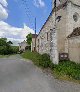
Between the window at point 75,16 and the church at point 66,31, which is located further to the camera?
the window at point 75,16

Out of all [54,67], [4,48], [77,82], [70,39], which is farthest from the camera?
[4,48]

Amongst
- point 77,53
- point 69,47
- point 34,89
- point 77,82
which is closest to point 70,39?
point 69,47

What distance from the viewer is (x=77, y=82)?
15008mm

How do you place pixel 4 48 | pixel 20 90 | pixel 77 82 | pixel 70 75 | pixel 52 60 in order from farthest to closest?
pixel 4 48, pixel 52 60, pixel 70 75, pixel 77 82, pixel 20 90

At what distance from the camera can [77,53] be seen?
22891mm

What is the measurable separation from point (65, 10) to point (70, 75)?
13093 millimetres

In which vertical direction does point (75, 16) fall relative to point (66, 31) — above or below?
above

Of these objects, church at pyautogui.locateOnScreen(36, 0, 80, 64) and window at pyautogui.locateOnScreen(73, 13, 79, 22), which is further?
window at pyautogui.locateOnScreen(73, 13, 79, 22)

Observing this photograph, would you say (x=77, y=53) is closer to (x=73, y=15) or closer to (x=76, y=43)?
(x=76, y=43)

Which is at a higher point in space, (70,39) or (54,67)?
(70,39)

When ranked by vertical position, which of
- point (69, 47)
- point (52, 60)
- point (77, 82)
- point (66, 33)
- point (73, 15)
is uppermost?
point (73, 15)

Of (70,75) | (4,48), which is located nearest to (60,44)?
(70,75)

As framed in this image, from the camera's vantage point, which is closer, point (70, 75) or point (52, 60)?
point (70, 75)

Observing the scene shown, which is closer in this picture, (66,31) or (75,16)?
(66,31)
